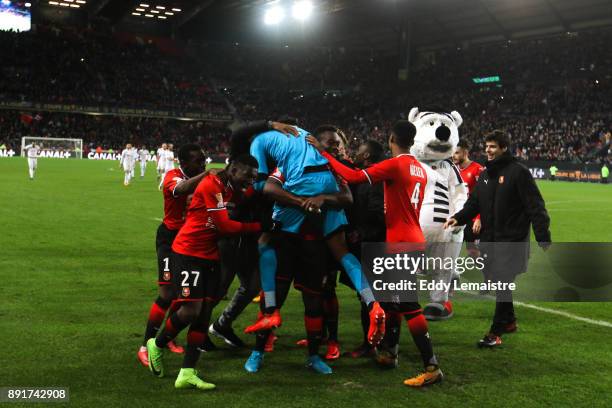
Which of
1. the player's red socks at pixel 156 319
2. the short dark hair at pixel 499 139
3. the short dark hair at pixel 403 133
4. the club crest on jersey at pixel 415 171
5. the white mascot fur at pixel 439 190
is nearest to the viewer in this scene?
the club crest on jersey at pixel 415 171

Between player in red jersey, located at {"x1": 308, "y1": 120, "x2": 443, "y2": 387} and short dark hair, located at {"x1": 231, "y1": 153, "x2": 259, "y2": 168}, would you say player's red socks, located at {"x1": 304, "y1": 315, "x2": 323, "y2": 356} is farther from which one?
short dark hair, located at {"x1": 231, "y1": 153, "x2": 259, "y2": 168}

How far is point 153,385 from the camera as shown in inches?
181

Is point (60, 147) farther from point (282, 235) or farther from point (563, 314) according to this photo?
point (282, 235)

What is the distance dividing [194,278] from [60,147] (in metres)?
49.0

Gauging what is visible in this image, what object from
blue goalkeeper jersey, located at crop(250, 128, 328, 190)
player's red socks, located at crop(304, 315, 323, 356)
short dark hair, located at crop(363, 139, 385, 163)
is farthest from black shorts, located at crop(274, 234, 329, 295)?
short dark hair, located at crop(363, 139, 385, 163)

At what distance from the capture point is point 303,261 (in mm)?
5020

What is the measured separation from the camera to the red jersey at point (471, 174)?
855 cm

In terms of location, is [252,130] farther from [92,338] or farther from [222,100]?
[222,100]

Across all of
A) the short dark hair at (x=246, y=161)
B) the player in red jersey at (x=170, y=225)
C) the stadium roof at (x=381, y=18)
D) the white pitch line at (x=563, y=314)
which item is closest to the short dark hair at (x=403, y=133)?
the short dark hair at (x=246, y=161)

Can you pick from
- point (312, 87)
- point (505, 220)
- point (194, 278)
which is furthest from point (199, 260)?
point (312, 87)

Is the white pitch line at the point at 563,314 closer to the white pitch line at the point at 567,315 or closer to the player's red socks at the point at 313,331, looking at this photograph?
the white pitch line at the point at 567,315

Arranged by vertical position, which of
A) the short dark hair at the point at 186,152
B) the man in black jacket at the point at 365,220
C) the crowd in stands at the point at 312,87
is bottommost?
the man in black jacket at the point at 365,220

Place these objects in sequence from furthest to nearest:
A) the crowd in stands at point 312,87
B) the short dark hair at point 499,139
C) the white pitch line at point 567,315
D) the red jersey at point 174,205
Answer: the crowd in stands at point 312,87, the white pitch line at point 567,315, the short dark hair at point 499,139, the red jersey at point 174,205

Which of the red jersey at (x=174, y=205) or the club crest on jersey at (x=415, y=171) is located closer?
the club crest on jersey at (x=415, y=171)
